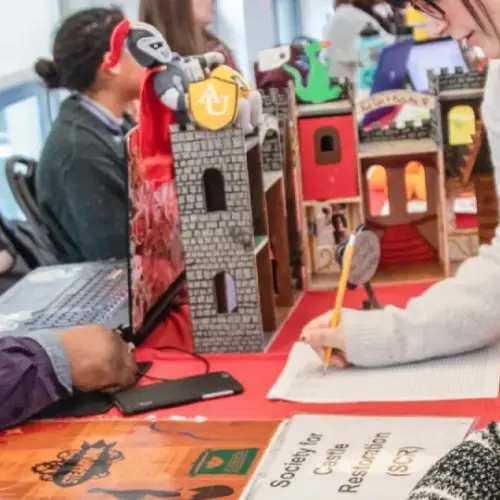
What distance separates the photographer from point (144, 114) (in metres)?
1.36

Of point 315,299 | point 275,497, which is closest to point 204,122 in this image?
point 315,299

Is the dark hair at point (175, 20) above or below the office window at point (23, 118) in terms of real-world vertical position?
above

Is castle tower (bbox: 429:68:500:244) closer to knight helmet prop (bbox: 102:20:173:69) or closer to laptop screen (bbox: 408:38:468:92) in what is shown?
knight helmet prop (bbox: 102:20:173:69)

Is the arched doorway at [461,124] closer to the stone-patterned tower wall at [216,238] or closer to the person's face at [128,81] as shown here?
the stone-patterned tower wall at [216,238]

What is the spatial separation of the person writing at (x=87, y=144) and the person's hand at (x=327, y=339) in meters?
0.43

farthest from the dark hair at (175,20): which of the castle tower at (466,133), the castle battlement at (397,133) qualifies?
the castle tower at (466,133)

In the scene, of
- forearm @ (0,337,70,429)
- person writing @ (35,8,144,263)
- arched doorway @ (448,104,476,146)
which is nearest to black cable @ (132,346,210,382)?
forearm @ (0,337,70,429)

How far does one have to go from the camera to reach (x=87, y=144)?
1.85 metres

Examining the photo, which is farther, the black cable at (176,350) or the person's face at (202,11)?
the person's face at (202,11)

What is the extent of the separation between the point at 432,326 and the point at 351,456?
0.28 meters

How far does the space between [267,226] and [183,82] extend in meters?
0.24

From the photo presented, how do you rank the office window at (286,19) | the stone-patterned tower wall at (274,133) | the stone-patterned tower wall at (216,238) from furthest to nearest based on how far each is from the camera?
the office window at (286,19)
the stone-patterned tower wall at (274,133)
the stone-patterned tower wall at (216,238)

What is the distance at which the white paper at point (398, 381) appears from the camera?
110cm

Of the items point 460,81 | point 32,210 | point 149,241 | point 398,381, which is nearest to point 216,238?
point 149,241
